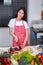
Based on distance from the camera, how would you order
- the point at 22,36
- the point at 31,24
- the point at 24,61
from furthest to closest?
1. the point at 31,24
2. the point at 22,36
3. the point at 24,61

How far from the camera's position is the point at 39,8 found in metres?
3.47

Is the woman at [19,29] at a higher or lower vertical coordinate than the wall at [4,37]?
higher

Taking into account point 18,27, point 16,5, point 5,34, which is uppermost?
point 16,5

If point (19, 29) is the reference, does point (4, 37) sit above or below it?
below

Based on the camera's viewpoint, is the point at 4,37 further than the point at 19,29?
Yes

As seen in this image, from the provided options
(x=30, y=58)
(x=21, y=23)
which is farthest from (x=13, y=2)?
(x=30, y=58)

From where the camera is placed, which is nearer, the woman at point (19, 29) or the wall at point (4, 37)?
the woman at point (19, 29)

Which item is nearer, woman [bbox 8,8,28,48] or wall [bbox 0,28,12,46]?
woman [bbox 8,8,28,48]

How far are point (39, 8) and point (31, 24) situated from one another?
311 millimetres

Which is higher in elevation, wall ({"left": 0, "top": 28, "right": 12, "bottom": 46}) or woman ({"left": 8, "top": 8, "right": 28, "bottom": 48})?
woman ({"left": 8, "top": 8, "right": 28, "bottom": 48})

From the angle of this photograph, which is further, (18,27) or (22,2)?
(22,2)

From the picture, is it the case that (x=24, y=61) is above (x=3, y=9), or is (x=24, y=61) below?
below

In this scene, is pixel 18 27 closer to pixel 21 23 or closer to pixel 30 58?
pixel 21 23

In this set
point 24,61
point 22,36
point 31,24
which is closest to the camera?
point 24,61
